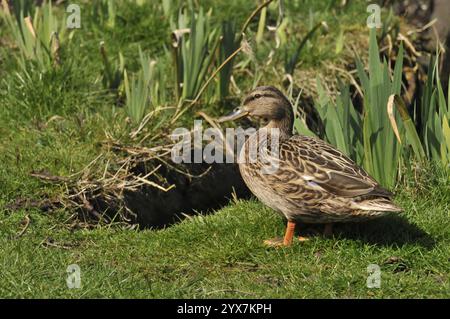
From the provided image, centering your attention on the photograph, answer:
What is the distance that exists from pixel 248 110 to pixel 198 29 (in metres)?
1.25

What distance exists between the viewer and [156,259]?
220 inches

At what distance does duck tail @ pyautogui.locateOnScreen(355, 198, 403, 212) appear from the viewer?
5.28 metres

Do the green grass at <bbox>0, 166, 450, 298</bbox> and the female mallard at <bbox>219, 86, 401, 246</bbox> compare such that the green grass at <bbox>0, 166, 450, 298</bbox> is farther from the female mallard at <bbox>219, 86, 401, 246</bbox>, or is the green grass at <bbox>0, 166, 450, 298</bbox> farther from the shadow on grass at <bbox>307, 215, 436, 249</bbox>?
the female mallard at <bbox>219, 86, 401, 246</bbox>

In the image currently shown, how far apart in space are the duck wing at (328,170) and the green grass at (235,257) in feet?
1.15

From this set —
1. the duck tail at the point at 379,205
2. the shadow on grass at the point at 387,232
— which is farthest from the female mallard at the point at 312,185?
the shadow on grass at the point at 387,232

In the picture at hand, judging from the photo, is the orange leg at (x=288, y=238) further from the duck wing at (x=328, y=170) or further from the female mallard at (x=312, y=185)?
the duck wing at (x=328, y=170)

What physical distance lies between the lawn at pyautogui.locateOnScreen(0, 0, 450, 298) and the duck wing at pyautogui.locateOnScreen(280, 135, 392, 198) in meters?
0.35

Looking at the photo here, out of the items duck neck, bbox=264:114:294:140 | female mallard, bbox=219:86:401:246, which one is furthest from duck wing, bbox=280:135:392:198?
duck neck, bbox=264:114:294:140

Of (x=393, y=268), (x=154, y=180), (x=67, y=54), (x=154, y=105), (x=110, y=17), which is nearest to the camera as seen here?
(x=393, y=268)

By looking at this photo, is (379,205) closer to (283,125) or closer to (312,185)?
(312,185)

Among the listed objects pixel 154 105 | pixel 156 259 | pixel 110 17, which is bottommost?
pixel 156 259

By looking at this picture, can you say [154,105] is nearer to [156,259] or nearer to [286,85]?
[286,85]

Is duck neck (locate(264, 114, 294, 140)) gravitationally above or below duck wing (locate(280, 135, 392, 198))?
above

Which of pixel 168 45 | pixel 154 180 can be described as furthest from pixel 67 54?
pixel 154 180
